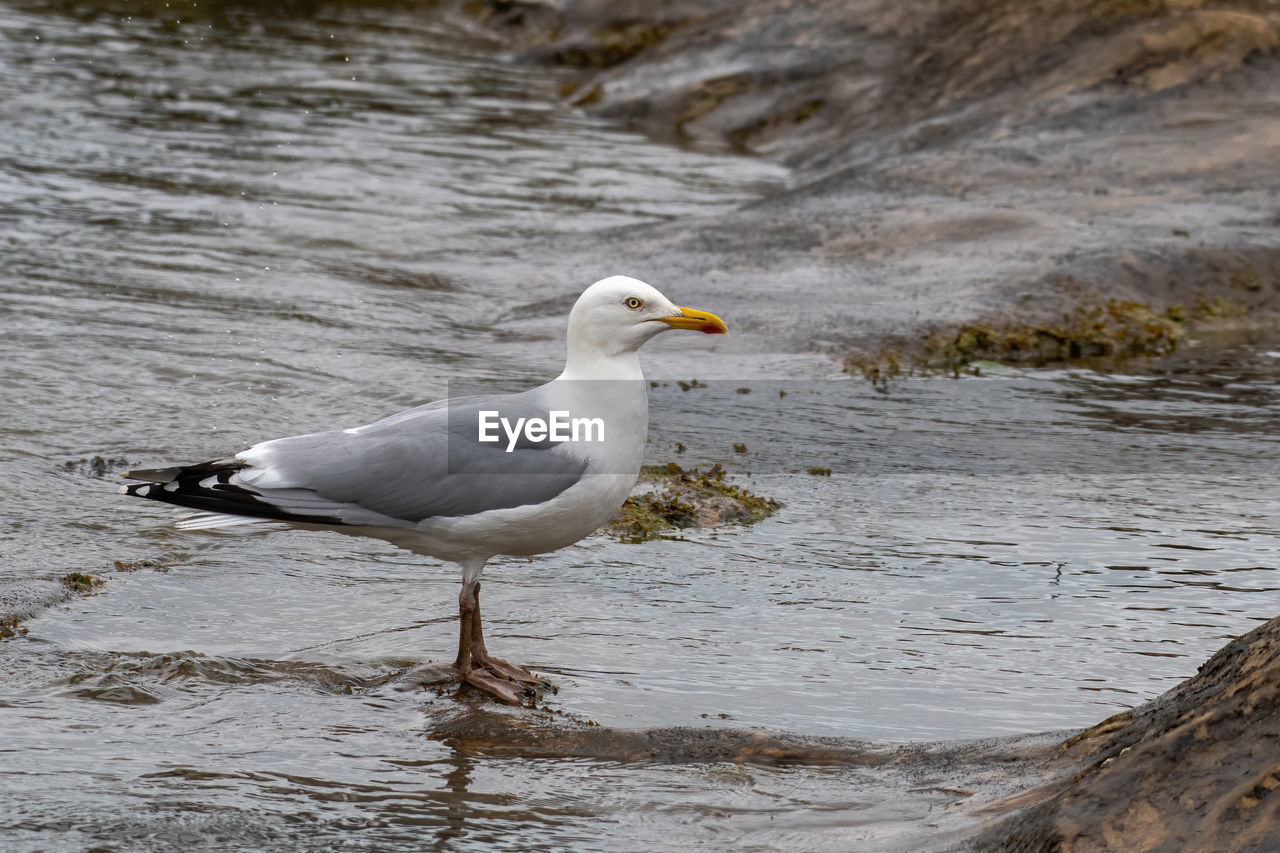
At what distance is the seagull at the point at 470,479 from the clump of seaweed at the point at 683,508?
160 cm

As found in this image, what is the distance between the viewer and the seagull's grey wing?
5582mm

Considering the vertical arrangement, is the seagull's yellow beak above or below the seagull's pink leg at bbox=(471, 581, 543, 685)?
above

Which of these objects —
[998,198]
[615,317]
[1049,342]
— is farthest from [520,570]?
[998,198]

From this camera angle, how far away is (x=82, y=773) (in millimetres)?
4812

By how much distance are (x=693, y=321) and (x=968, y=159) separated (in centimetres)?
871

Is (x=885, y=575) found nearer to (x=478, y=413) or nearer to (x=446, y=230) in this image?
(x=478, y=413)

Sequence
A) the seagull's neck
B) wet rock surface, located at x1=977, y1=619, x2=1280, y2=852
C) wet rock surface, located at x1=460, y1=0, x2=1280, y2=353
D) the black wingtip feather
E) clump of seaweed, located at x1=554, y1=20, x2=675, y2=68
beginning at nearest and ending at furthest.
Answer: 1. wet rock surface, located at x1=977, y1=619, x2=1280, y2=852
2. the black wingtip feather
3. the seagull's neck
4. wet rock surface, located at x1=460, y1=0, x2=1280, y2=353
5. clump of seaweed, located at x1=554, y1=20, x2=675, y2=68

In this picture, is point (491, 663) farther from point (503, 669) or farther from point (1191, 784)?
point (1191, 784)

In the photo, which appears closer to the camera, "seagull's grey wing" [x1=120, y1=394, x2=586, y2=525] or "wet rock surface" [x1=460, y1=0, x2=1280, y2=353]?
"seagull's grey wing" [x1=120, y1=394, x2=586, y2=525]

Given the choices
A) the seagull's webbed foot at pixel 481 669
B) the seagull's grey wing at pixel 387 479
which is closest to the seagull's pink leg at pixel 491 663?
the seagull's webbed foot at pixel 481 669

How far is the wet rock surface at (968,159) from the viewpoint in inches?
455

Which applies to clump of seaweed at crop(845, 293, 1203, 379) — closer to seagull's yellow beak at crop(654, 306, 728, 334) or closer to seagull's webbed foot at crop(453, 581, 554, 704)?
seagull's yellow beak at crop(654, 306, 728, 334)

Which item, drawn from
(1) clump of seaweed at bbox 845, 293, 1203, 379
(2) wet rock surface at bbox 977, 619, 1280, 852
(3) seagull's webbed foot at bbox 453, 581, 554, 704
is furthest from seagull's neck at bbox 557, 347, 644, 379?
(1) clump of seaweed at bbox 845, 293, 1203, 379

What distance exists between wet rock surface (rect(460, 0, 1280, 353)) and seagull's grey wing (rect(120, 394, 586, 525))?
16.9ft
